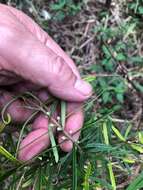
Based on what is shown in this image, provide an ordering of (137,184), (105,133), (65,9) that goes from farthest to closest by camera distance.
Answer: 1. (65,9)
2. (105,133)
3. (137,184)

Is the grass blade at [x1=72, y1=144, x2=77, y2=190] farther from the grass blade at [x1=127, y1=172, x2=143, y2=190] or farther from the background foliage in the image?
the background foliage

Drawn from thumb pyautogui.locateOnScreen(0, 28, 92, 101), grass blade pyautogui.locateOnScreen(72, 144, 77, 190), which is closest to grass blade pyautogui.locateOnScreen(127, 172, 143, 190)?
grass blade pyautogui.locateOnScreen(72, 144, 77, 190)

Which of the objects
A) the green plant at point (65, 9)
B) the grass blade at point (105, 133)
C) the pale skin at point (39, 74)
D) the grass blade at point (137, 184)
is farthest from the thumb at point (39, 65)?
the green plant at point (65, 9)

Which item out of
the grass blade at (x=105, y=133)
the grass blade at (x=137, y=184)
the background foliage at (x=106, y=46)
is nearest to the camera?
the grass blade at (x=137, y=184)

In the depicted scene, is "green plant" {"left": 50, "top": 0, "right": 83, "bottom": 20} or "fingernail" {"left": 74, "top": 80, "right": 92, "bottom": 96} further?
"green plant" {"left": 50, "top": 0, "right": 83, "bottom": 20}

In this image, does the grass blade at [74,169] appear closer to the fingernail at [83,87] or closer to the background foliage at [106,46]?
the fingernail at [83,87]

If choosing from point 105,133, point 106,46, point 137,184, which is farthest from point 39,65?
point 106,46

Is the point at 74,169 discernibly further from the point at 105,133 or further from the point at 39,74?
the point at 39,74

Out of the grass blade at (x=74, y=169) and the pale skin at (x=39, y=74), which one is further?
the pale skin at (x=39, y=74)
